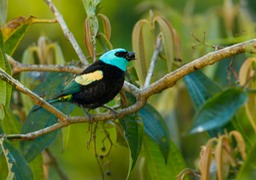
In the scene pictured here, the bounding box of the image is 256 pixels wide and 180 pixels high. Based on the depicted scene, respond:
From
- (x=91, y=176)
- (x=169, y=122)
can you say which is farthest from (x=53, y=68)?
A: (x=91, y=176)

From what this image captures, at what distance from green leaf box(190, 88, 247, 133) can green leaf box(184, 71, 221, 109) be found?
23cm

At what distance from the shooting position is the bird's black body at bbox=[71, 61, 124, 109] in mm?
3645

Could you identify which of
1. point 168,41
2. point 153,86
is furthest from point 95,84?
point 153,86

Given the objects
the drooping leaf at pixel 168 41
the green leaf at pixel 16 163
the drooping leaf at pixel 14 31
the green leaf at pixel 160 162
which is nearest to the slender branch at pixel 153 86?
the green leaf at pixel 16 163

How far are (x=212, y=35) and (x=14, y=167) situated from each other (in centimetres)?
239

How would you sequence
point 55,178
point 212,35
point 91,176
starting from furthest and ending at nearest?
point 91,176 < point 55,178 < point 212,35

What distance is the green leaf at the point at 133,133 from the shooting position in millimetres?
3316

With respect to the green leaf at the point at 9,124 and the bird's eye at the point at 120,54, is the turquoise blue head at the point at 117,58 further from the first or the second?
the green leaf at the point at 9,124

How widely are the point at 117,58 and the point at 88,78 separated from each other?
0.77ft

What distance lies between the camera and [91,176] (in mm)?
6590

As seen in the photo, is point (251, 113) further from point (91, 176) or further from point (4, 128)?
point (91, 176)

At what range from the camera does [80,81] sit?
3693 millimetres

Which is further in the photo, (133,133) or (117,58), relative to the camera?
(117,58)

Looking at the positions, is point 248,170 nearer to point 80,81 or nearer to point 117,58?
point 80,81
